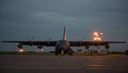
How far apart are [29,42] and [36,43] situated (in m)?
2.10

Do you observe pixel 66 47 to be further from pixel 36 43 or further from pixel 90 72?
pixel 90 72

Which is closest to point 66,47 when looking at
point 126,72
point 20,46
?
point 20,46

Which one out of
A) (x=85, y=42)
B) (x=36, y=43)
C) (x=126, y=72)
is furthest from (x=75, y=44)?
(x=126, y=72)

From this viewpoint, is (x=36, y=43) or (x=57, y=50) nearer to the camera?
(x=57, y=50)

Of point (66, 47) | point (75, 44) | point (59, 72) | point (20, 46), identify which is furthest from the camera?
point (75, 44)

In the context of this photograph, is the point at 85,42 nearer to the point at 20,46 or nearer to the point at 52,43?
the point at 52,43

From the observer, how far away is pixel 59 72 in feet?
37.2

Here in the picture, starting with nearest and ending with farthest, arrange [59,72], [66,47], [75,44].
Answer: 1. [59,72]
2. [66,47]
3. [75,44]

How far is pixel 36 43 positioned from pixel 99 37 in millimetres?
15509

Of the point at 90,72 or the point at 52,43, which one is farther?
the point at 52,43

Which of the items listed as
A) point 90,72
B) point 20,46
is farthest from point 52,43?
point 90,72

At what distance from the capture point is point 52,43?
70.1 meters

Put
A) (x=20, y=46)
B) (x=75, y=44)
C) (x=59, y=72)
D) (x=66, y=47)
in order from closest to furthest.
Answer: (x=59, y=72), (x=66, y=47), (x=20, y=46), (x=75, y=44)

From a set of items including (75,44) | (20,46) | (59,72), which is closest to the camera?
(59,72)
